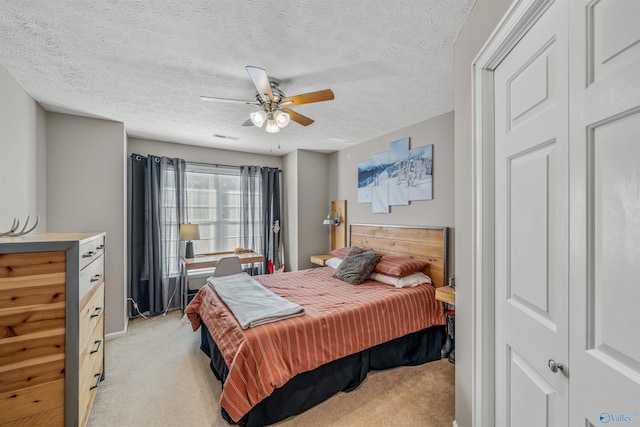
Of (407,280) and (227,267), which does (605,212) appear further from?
(227,267)

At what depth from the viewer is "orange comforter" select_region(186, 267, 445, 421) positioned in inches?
65.8

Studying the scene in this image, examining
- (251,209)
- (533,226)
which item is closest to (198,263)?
(251,209)

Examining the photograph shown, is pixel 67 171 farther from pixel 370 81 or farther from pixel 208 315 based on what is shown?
pixel 370 81

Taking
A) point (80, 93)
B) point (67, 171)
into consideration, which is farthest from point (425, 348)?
point (67, 171)

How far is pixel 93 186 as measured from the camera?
2.96 m

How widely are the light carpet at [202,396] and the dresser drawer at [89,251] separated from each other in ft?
3.71

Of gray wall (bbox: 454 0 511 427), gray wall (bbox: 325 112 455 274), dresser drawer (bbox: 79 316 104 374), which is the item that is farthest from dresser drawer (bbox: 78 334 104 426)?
gray wall (bbox: 325 112 455 274)

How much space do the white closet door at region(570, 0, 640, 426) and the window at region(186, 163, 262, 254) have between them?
4.22m

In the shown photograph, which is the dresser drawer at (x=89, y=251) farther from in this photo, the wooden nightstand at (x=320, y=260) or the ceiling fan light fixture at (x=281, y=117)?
the wooden nightstand at (x=320, y=260)

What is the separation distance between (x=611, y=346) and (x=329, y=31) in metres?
1.80

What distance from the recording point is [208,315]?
7.84 ft

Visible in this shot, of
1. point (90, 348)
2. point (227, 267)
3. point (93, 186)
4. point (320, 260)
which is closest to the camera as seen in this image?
point (90, 348)

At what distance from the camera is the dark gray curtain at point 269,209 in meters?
4.61

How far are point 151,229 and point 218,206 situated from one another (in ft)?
3.32
